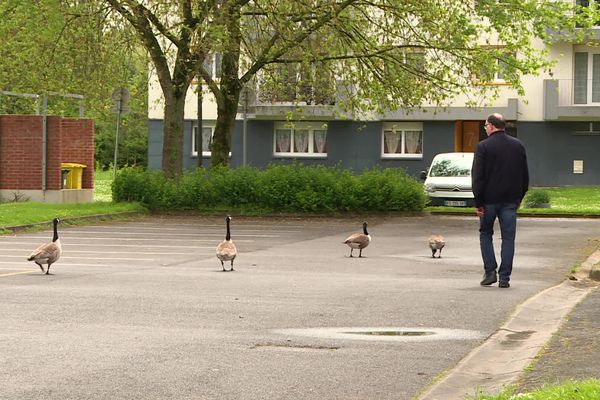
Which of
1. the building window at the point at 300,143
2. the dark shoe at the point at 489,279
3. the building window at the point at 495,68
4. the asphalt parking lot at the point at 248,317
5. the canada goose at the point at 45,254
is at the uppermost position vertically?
the building window at the point at 495,68

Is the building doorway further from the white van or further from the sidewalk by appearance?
the sidewalk

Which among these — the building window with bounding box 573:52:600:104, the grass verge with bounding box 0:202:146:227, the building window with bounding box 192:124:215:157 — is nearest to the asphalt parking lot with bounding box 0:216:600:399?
the grass verge with bounding box 0:202:146:227

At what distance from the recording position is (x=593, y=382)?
7.25 m

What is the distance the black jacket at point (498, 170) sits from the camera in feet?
49.3

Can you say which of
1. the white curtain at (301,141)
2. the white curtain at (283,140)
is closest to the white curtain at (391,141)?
the white curtain at (301,141)

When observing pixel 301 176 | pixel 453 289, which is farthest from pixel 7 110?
pixel 453 289

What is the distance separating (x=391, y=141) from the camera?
56.7 m

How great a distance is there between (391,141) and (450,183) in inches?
773

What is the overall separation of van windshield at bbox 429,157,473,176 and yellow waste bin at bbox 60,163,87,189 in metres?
10.9

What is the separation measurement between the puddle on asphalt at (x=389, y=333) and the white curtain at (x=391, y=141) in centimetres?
4561

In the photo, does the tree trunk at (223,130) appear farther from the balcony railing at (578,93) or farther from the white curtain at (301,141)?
the balcony railing at (578,93)

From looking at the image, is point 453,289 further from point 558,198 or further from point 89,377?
point 558,198

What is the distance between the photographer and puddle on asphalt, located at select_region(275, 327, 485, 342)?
10.6 meters

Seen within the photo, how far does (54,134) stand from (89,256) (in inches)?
627
